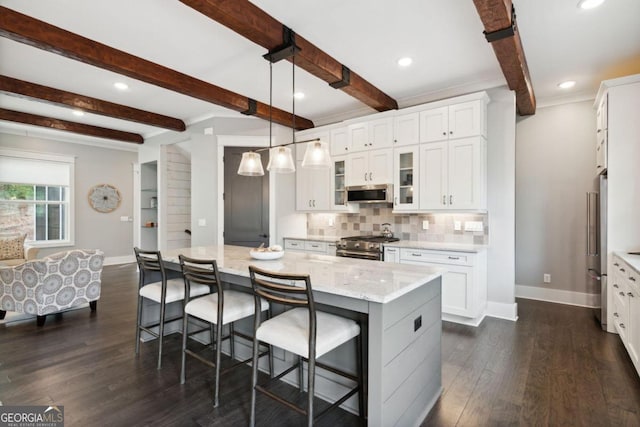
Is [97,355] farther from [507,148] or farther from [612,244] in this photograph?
[612,244]

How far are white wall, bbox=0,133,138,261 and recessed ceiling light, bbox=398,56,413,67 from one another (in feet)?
23.1

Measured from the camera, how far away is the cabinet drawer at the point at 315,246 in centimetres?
474

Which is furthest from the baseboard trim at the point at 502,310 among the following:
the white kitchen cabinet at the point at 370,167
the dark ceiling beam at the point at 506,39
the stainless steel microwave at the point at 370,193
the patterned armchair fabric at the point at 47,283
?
the patterned armchair fabric at the point at 47,283

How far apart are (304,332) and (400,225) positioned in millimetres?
3203

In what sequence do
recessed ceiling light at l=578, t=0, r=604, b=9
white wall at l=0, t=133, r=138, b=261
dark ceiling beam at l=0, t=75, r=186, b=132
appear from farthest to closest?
white wall at l=0, t=133, r=138, b=261
dark ceiling beam at l=0, t=75, r=186, b=132
recessed ceiling light at l=578, t=0, r=604, b=9

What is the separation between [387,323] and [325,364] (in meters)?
0.71

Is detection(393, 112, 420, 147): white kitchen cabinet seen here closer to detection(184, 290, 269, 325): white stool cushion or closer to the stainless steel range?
the stainless steel range

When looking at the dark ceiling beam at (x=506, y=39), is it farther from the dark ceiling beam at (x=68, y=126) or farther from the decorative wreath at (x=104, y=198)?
the decorative wreath at (x=104, y=198)

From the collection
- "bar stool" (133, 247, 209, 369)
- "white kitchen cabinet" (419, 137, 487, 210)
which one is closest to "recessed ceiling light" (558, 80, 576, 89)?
"white kitchen cabinet" (419, 137, 487, 210)

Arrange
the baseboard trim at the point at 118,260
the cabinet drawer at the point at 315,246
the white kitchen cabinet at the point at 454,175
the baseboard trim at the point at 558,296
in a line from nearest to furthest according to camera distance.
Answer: the white kitchen cabinet at the point at 454,175
the baseboard trim at the point at 558,296
the cabinet drawer at the point at 315,246
the baseboard trim at the point at 118,260

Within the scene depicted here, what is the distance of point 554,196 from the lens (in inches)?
179

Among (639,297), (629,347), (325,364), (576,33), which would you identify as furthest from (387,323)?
(576,33)

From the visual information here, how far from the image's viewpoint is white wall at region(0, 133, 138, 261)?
683 centimetres

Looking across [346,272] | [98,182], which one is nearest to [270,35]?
[346,272]
